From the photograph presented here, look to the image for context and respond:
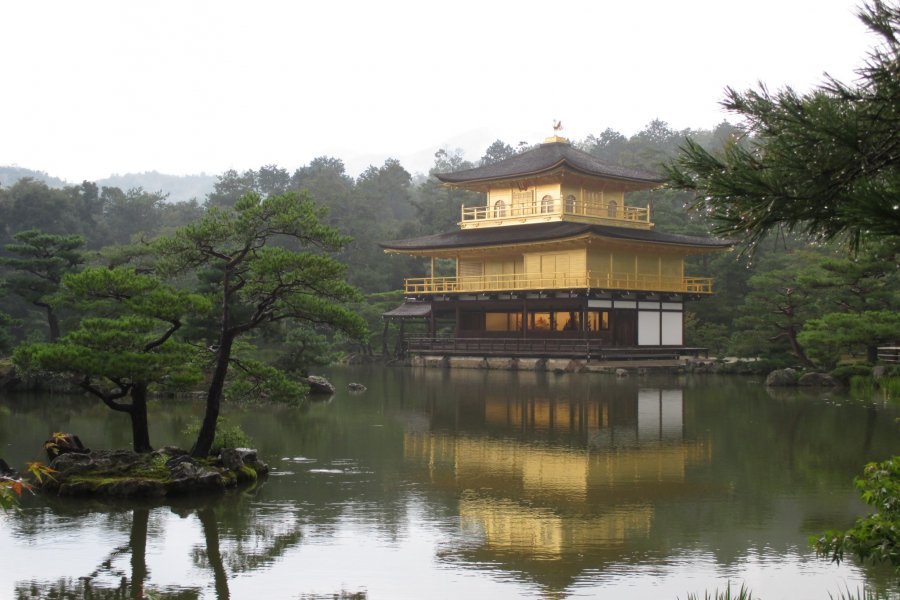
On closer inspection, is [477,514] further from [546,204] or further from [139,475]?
[546,204]

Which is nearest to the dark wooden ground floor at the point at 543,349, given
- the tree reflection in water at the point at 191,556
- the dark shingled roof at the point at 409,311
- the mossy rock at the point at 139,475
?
the dark shingled roof at the point at 409,311

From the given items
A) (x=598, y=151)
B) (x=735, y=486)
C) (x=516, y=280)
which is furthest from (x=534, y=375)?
(x=598, y=151)

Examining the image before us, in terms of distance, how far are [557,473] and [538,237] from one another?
2636 cm

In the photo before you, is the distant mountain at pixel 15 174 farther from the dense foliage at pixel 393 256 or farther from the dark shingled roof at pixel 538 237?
the dark shingled roof at pixel 538 237

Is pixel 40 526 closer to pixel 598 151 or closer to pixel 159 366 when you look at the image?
pixel 159 366

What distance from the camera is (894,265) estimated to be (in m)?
27.5

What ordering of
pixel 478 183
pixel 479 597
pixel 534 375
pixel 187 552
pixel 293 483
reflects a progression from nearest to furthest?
1. pixel 479 597
2. pixel 187 552
3. pixel 293 483
4. pixel 534 375
5. pixel 478 183

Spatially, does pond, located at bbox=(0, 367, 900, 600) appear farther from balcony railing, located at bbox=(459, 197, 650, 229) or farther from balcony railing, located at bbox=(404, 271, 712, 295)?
balcony railing, located at bbox=(459, 197, 650, 229)

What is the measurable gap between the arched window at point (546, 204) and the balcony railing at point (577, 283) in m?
3.39

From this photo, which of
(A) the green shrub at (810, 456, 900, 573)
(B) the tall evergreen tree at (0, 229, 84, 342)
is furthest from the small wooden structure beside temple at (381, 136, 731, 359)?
(A) the green shrub at (810, 456, 900, 573)

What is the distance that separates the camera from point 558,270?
40.7 m

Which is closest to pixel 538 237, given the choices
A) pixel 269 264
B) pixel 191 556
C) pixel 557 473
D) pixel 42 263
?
pixel 42 263

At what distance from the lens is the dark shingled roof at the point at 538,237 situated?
3900 cm

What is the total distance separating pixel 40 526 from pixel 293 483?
360 centimetres
